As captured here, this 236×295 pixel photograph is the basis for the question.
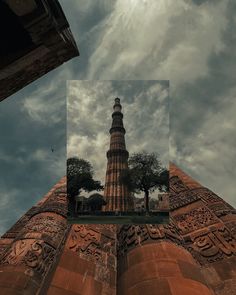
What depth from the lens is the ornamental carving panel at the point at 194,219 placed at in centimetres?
931

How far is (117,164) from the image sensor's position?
6906mm

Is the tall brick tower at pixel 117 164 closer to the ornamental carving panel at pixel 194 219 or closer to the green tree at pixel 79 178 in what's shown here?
the green tree at pixel 79 178

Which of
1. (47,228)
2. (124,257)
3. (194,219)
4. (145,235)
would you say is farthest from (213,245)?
(47,228)

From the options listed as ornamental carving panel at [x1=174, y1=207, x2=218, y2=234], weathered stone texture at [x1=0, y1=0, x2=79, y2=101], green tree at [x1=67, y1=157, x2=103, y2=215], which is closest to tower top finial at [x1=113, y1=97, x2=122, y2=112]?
green tree at [x1=67, y1=157, x2=103, y2=215]

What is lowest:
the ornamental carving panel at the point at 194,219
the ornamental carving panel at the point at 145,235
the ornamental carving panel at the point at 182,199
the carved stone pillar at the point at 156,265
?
the carved stone pillar at the point at 156,265

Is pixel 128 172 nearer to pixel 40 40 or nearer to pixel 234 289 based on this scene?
pixel 234 289

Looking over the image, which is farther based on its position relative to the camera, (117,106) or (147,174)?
(147,174)

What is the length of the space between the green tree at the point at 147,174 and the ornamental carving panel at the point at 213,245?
9.66 ft

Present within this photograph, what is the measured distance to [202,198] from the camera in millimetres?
10938

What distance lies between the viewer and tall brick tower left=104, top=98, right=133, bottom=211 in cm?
618

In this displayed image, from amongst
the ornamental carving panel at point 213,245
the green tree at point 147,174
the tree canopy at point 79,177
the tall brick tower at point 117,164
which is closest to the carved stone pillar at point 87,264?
the tall brick tower at point 117,164

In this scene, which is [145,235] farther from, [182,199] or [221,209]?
[182,199]

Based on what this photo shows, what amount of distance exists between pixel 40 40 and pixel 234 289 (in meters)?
6.80

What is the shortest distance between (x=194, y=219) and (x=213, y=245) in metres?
1.67
